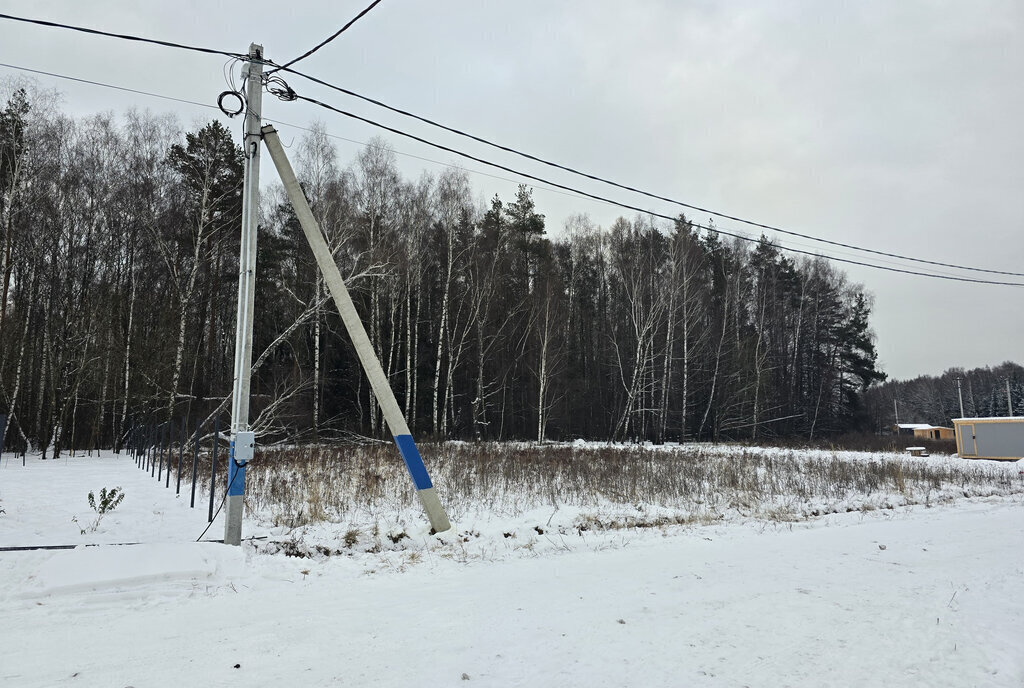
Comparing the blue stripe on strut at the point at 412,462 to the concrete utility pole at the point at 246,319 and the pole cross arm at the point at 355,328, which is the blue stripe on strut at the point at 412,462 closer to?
the pole cross arm at the point at 355,328

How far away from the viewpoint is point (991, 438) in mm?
23391

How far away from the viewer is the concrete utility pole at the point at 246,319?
5898 millimetres

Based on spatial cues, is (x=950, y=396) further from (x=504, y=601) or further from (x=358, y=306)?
(x=504, y=601)

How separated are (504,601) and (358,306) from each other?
2259 cm

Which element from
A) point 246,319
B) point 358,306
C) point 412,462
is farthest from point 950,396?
point 246,319

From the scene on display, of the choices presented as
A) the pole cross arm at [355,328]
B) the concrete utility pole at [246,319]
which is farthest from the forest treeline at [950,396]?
the concrete utility pole at [246,319]

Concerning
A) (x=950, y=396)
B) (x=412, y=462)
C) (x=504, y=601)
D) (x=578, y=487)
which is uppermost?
(x=950, y=396)

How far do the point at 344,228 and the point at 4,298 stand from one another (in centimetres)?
977

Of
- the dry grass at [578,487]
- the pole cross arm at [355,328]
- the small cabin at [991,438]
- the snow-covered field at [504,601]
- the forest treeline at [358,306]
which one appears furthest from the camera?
the small cabin at [991,438]

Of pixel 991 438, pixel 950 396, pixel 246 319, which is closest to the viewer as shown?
pixel 246 319

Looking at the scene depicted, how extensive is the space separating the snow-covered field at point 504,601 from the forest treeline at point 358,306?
8.61 m

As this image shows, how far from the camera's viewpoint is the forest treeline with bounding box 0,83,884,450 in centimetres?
1895

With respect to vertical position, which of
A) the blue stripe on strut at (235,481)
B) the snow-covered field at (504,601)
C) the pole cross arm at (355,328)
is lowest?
the snow-covered field at (504,601)

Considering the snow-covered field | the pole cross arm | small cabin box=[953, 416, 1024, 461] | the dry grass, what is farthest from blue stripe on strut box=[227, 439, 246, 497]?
small cabin box=[953, 416, 1024, 461]
